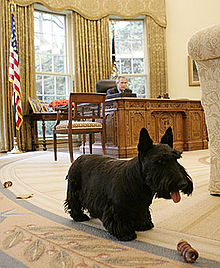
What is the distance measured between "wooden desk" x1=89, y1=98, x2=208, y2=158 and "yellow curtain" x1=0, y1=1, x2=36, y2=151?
2.46 meters

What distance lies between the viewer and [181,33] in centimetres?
845

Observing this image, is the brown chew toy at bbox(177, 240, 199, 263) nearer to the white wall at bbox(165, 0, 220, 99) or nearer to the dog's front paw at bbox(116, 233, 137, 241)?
the dog's front paw at bbox(116, 233, 137, 241)

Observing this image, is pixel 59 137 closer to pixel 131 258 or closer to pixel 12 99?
pixel 12 99

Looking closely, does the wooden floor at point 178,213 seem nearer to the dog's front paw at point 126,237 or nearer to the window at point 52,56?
the dog's front paw at point 126,237

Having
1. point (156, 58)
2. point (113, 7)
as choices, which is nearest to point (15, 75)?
point (113, 7)

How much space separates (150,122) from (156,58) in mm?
3899

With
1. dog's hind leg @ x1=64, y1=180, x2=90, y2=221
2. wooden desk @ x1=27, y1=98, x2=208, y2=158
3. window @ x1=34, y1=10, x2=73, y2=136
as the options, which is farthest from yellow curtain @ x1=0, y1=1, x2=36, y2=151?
dog's hind leg @ x1=64, y1=180, x2=90, y2=221

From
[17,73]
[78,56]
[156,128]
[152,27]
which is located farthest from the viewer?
[152,27]

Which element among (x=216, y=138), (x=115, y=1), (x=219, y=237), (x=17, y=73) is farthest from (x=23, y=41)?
(x=219, y=237)

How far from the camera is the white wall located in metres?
8.41

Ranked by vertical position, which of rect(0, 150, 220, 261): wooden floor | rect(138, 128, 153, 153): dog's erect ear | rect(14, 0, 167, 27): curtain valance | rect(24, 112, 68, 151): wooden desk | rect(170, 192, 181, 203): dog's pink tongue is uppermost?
rect(14, 0, 167, 27): curtain valance

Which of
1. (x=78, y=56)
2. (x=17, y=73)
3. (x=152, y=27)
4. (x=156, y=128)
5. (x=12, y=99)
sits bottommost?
(x=156, y=128)

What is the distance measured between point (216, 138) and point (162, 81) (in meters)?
6.64

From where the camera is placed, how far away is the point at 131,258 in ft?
3.47
